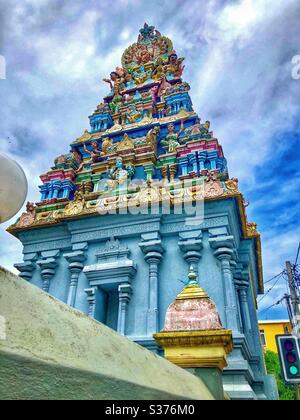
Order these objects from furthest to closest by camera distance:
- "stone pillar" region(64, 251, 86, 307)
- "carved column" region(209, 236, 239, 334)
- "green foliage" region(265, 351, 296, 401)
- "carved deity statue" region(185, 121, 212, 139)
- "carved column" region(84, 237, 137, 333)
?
"green foliage" region(265, 351, 296, 401) < "carved deity statue" region(185, 121, 212, 139) < "stone pillar" region(64, 251, 86, 307) < "carved column" region(84, 237, 137, 333) < "carved column" region(209, 236, 239, 334)

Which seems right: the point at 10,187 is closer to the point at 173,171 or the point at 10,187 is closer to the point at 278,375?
the point at 173,171

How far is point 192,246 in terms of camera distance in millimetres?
8047

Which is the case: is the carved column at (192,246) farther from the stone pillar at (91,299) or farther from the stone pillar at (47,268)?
the stone pillar at (47,268)

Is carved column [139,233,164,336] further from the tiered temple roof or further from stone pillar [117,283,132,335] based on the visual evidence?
the tiered temple roof

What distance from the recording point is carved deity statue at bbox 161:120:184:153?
11.5 m

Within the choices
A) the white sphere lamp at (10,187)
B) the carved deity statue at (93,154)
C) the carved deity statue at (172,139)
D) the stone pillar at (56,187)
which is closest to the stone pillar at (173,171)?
the carved deity statue at (172,139)

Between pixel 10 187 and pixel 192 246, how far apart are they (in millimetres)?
6896

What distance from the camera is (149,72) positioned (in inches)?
635

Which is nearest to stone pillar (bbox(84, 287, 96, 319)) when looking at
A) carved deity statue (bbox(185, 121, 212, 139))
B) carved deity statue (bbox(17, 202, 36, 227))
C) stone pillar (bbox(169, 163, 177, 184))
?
carved deity statue (bbox(17, 202, 36, 227))

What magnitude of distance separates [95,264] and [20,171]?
716 cm

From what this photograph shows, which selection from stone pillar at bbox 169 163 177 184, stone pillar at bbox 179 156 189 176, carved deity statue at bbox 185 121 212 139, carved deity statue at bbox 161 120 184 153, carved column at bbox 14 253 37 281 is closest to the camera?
carved column at bbox 14 253 37 281

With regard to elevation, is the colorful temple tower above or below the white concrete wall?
above

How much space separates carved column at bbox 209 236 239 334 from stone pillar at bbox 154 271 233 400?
3.62 metres
